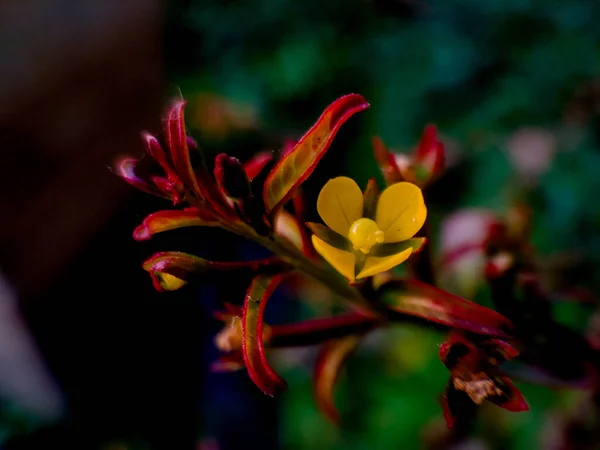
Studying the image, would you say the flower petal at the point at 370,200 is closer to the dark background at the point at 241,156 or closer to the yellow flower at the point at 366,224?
→ the yellow flower at the point at 366,224

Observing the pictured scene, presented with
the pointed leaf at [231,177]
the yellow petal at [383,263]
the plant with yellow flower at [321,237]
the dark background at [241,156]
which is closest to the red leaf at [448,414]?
the plant with yellow flower at [321,237]

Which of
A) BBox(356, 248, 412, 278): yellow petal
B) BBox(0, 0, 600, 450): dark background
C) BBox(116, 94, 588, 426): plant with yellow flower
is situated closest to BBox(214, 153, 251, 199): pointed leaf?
BBox(116, 94, 588, 426): plant with yellow flower

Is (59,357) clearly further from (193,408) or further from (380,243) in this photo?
(380,243)

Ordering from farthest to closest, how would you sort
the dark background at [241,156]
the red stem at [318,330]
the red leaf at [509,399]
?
the dark background at [241,156]
the red stem at [318,330]
the red leaf at [509,399]

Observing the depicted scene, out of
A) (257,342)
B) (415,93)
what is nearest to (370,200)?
(257,342)

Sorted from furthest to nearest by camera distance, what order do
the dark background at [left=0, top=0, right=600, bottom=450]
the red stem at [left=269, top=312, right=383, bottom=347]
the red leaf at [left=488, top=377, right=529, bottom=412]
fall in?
the dark background at [left=0, top=0, right=600, bottom=450] → the red stem at [left=269, top=312, right=383, bottom=347] → the red leaf at [left=488, top=377, right=529, bottom=412]

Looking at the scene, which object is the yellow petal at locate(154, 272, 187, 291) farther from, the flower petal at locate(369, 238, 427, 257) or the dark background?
the dark background
